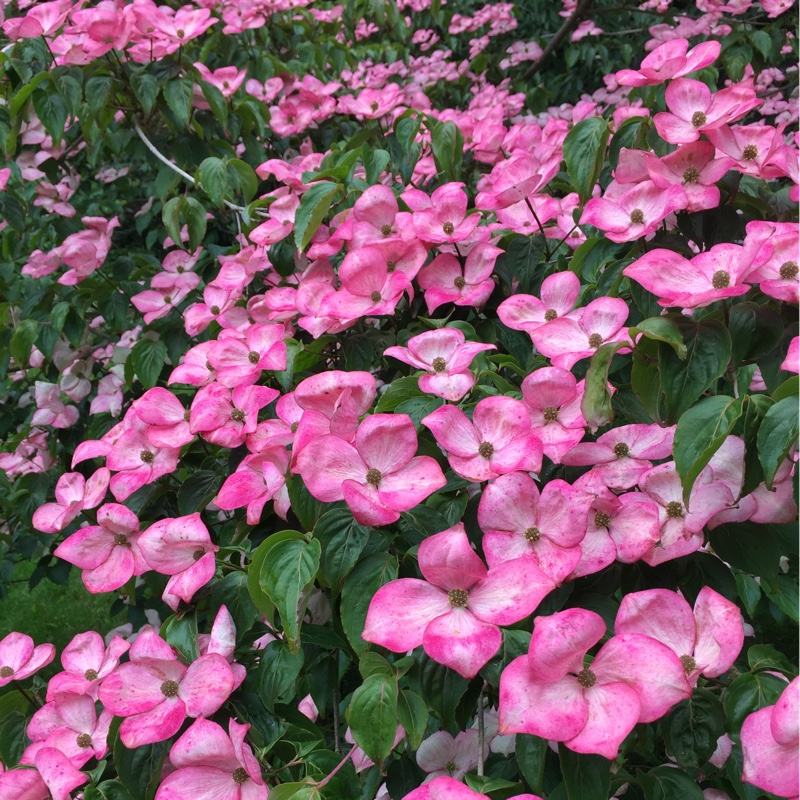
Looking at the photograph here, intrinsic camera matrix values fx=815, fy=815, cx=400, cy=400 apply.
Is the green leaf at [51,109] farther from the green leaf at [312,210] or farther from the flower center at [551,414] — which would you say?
the flower center at [551,414]

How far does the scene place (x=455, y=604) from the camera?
2.32ft

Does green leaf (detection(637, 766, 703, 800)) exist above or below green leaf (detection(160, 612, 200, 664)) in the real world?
below

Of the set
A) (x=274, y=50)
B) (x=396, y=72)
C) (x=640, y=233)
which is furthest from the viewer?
(x=396, y=72)

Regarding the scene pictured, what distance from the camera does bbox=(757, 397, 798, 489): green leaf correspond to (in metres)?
0.64

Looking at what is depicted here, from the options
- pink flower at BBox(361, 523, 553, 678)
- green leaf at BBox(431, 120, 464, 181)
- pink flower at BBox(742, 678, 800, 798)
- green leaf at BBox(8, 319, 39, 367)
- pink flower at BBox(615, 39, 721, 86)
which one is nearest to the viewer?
pink flower at BBox(742, 678, 800, 798)

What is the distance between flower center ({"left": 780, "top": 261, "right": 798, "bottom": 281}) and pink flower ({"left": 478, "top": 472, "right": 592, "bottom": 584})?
0.93 ft

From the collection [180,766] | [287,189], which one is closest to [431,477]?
[180,766]

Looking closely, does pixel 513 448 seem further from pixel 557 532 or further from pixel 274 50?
pixel 274 50

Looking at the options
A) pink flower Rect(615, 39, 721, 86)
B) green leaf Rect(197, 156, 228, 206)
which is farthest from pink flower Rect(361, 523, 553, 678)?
green leaf Rect(197, 156, 228, 206)

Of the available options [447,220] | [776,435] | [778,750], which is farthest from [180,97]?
[778,750]

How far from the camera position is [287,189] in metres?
1.40

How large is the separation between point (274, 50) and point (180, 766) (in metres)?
2.39

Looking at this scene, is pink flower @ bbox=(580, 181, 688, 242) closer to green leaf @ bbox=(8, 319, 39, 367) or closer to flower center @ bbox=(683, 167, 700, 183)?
flower center @ bbox=(683, 167, 700, 183)

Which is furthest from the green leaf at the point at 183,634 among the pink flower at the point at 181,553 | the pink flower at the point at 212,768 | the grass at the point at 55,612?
the grass at the point at 55,612
